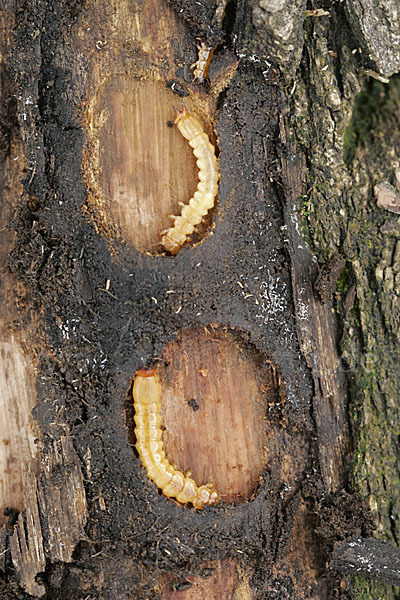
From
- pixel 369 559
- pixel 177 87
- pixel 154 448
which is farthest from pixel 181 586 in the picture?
pixel 177 87

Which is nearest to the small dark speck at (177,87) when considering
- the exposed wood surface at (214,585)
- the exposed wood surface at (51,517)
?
the exposed wood surface at (51,517)

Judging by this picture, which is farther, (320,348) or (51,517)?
(320,348)

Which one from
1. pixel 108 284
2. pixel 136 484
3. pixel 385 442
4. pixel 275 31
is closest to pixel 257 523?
pixel 136 484

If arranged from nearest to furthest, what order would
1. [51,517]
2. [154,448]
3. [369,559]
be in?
[154,448] → [51,517] → [369,559]

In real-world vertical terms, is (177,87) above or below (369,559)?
above

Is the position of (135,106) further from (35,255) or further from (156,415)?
(156,415)

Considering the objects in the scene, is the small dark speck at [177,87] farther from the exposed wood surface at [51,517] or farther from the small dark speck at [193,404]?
the exposed wood surface at [51,517]

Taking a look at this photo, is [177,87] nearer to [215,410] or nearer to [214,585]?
[215,410]

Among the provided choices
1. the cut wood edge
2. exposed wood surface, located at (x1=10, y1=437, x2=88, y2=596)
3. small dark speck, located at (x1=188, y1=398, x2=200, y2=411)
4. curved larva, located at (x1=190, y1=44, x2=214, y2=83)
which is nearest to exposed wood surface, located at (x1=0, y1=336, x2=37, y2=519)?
exposed wood surface, located at (x1=10, y1=437, x2=88, y2=596)
